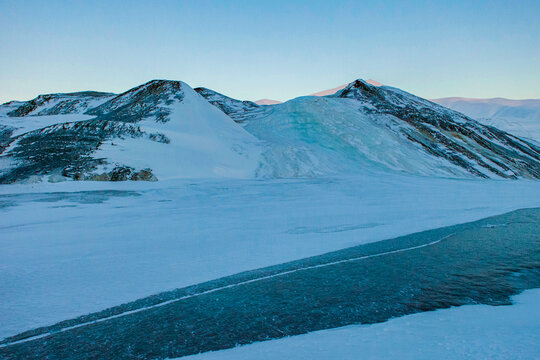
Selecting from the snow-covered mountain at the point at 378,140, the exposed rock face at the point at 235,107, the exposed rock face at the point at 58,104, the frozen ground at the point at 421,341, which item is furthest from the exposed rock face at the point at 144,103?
the frozen ground at the point at 421,341

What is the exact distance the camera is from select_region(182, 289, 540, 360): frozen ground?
2.65 meters

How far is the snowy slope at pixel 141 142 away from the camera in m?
13.8

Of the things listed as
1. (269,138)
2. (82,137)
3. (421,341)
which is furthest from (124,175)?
(421,341)

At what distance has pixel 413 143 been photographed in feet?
74.9

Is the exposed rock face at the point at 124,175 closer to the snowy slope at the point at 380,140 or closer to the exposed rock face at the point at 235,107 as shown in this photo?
the snowy slope at the point at 380,140

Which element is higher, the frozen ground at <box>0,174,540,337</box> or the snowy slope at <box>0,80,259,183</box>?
the snowy slope at <box>0,80,259,183</box>

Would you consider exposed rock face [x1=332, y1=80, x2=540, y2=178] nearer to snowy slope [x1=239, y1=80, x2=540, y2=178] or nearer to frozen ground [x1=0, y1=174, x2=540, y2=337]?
snowy slope [x1=239, y1=80, x2=540, y2=178]

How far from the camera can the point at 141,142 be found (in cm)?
1669

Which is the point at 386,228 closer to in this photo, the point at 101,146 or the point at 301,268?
the point at 301,268

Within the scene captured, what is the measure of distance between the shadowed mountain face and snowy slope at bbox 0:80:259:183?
2.4 inches

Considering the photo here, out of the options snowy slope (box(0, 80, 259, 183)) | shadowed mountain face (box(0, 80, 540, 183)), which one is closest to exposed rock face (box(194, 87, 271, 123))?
shadowed mountain face (box(0, 80, 540, 183))

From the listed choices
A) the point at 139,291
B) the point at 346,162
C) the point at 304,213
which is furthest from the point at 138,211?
the point at 346,162

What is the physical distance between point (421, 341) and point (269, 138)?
21.1m

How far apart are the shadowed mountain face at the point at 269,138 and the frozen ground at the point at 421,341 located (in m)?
12.0
